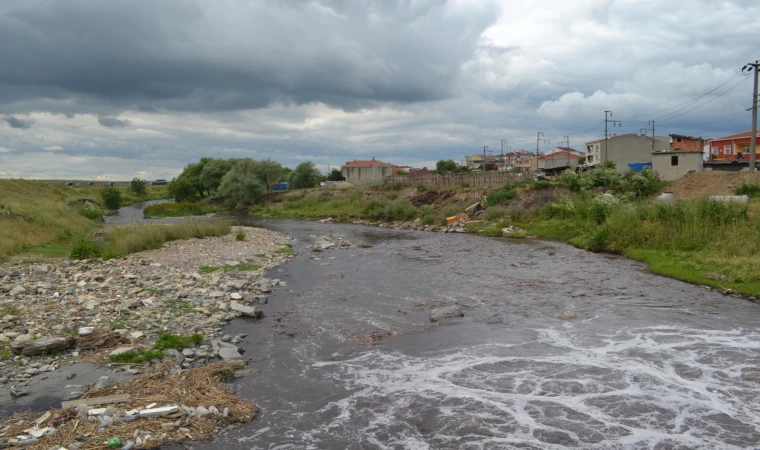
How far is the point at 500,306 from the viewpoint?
17.2 meters

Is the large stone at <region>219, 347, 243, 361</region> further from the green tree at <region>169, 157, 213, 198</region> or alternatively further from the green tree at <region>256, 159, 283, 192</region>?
the green tree at <region>169, 157, 213, 198</region>

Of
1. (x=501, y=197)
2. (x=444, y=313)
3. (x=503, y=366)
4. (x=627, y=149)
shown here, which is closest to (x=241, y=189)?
(x=501, y=197)

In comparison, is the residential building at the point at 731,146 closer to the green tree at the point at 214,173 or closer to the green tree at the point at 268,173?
the green tree at the point at 268,173

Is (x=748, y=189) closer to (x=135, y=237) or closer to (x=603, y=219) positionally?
(x=603, y=219)

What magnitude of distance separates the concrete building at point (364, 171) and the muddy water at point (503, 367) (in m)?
91.7

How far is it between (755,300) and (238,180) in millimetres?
81452

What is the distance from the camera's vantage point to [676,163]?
5034cm

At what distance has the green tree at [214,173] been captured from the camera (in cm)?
10438

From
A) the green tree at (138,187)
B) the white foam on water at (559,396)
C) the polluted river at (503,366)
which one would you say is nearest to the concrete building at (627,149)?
the polluted river at (503,366)

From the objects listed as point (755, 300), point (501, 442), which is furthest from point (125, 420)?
point (755, 300)

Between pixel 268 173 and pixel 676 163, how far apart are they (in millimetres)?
68184

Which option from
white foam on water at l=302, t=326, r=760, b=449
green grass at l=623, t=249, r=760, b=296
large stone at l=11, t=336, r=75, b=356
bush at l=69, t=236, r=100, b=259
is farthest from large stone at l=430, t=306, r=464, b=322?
bush at l=69, t=236, r=100, b=259

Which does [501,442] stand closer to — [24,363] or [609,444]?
[609,444]

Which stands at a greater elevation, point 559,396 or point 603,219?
point 603,219
